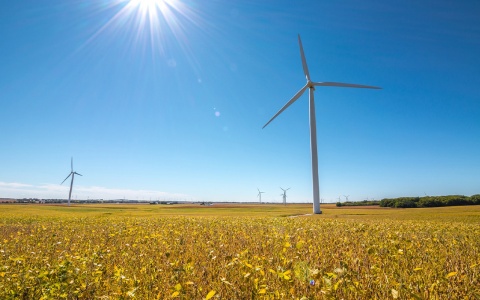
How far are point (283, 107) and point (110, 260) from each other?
46.8 metres

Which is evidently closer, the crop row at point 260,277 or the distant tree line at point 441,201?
the crop row at point 260,277

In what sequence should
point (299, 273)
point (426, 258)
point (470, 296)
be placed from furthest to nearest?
point (426, 258) → point (299, 273) → point (470, 296)

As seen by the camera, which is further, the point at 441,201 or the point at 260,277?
the point at 441,201

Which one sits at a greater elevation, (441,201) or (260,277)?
(260,277)

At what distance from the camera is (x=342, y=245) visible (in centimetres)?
978

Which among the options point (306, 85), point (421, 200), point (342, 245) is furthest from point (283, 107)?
point (421, 200)

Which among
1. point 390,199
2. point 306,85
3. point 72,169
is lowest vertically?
point 390,199

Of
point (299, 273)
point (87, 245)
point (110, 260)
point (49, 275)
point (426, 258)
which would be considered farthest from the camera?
point (87, 245)

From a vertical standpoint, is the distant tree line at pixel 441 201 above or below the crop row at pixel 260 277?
below

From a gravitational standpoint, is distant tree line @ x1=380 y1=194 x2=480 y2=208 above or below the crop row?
below

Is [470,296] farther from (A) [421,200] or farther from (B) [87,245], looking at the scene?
(A) [421,200]

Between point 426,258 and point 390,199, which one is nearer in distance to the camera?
point 426,258

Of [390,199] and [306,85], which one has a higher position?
[306,85]

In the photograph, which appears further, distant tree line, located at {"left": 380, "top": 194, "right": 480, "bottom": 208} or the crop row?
distant tree line, located at {"left": 380, "top": 194, "right": 480, "bottom": 208}
